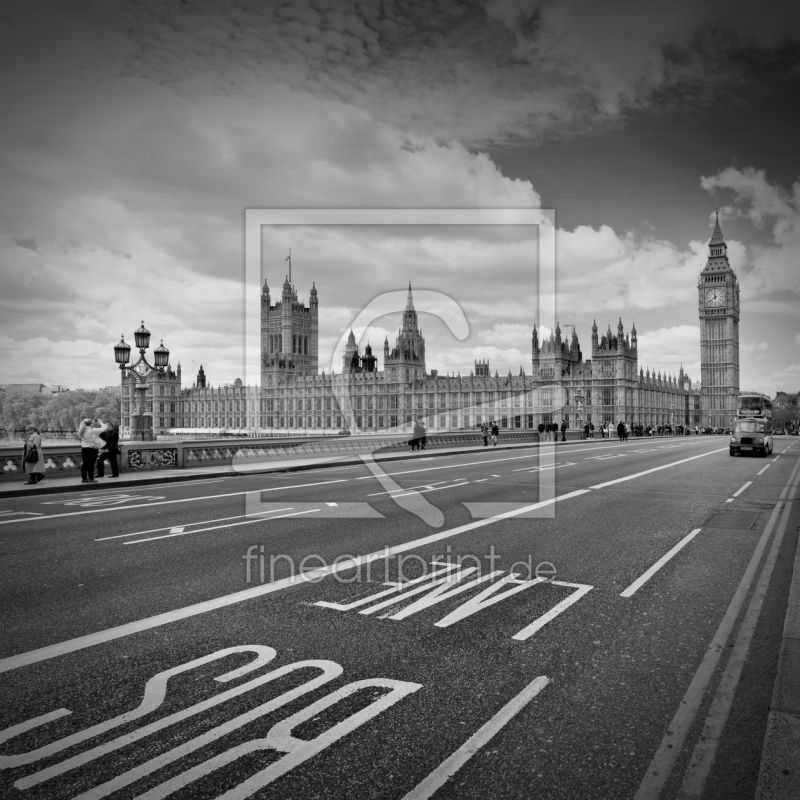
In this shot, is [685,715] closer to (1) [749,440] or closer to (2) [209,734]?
(2) [209,734]

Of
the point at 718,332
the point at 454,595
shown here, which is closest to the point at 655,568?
the point at 454,595

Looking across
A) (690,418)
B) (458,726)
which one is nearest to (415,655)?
(458,726)

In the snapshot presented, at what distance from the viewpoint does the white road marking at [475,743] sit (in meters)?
3.71

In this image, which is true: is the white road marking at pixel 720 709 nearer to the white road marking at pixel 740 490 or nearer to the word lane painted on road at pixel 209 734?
the word lane painted on road at pixel 209 734

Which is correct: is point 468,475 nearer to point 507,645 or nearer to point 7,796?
point 507,645

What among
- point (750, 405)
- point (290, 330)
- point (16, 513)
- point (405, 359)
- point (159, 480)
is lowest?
point (159, 480)

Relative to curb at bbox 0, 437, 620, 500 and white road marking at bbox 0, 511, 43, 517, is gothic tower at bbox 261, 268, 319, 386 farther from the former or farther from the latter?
white road marking at bbox 0, 511, 43, 517

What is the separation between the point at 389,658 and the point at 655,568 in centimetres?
497

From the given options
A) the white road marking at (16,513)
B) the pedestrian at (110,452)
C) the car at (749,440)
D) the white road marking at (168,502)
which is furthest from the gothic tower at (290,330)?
the white road marking at (16,513)

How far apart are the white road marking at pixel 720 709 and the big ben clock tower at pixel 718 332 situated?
151 metres

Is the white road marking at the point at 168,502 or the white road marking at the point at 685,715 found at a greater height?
the white road marking at the point at 685,715

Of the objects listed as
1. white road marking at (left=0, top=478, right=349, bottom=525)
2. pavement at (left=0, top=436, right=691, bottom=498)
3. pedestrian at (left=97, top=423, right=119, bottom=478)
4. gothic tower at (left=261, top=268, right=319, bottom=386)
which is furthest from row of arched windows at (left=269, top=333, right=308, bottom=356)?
white road marking at (left=0, top=478, right=349, bottom=525)

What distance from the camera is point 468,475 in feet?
74.8

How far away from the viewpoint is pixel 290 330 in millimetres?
171625
